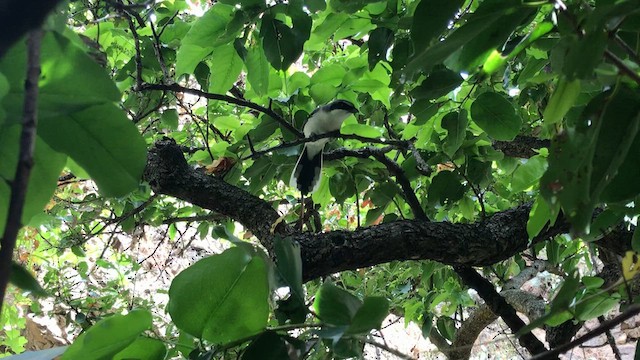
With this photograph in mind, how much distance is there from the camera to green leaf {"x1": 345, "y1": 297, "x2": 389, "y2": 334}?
0.40 metres

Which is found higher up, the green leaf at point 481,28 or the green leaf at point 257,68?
the green leaf at point 257,68

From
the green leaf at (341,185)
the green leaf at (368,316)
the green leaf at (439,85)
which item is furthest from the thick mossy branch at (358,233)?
the green leaf at (368,316)

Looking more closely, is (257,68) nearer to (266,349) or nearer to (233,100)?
(233,100)

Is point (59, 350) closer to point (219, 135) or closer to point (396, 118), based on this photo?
point (396, 118)

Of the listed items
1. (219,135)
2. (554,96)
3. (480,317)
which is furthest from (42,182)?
(480,317)

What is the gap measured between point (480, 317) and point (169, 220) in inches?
46.2

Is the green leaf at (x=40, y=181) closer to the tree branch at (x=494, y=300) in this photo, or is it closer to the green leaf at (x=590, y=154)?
the green leaf at (x=590, y=154)

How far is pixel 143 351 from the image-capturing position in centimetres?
41

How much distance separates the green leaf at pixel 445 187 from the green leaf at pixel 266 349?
31.7 inches

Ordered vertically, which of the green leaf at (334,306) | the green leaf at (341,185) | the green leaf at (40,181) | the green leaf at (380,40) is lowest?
the green leaf at (334,306)

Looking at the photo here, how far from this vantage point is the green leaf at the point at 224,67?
0.98m

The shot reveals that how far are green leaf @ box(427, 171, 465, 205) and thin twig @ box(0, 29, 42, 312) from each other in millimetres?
997

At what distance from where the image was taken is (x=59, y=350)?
1.27ft

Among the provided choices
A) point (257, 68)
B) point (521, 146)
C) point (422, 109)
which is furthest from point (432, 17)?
point (521, 146)
